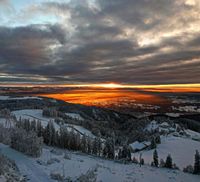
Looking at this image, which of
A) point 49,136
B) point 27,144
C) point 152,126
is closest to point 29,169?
point 27,144

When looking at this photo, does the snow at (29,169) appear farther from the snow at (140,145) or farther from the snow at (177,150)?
the snow at (140,145)

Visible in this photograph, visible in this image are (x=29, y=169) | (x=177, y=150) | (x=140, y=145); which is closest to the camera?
(x=29, y=169)

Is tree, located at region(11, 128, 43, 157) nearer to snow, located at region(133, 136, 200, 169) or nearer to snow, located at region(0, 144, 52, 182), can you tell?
snow, located at region(0, 144, 52, 182)

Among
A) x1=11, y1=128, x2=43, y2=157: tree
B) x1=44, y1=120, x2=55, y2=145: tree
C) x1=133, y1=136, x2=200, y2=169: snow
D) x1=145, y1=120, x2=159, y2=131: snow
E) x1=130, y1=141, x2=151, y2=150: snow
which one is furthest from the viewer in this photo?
x1=145, y1=120, x2=159, y2=131: snow

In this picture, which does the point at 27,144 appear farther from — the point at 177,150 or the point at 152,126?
the point at 152,126

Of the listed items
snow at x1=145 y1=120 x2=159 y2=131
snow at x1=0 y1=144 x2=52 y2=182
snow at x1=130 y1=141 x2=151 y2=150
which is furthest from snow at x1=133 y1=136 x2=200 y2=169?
snow at x1=0 y1=144 x2=52 y2=182

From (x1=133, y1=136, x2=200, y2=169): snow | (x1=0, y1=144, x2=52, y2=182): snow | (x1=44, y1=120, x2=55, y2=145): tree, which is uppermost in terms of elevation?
(x1=0, y1=144, x2=52, y2=182): snow

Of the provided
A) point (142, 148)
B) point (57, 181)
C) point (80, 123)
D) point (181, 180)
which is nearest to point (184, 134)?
point (142, 148)

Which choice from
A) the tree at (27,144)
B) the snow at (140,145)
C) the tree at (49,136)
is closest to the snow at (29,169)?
the tree at (27,144)

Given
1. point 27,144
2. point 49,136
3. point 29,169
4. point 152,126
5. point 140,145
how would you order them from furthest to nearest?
point 152,126 < point 140,145 < point 49,136 < point 27,144 < point 29,169
